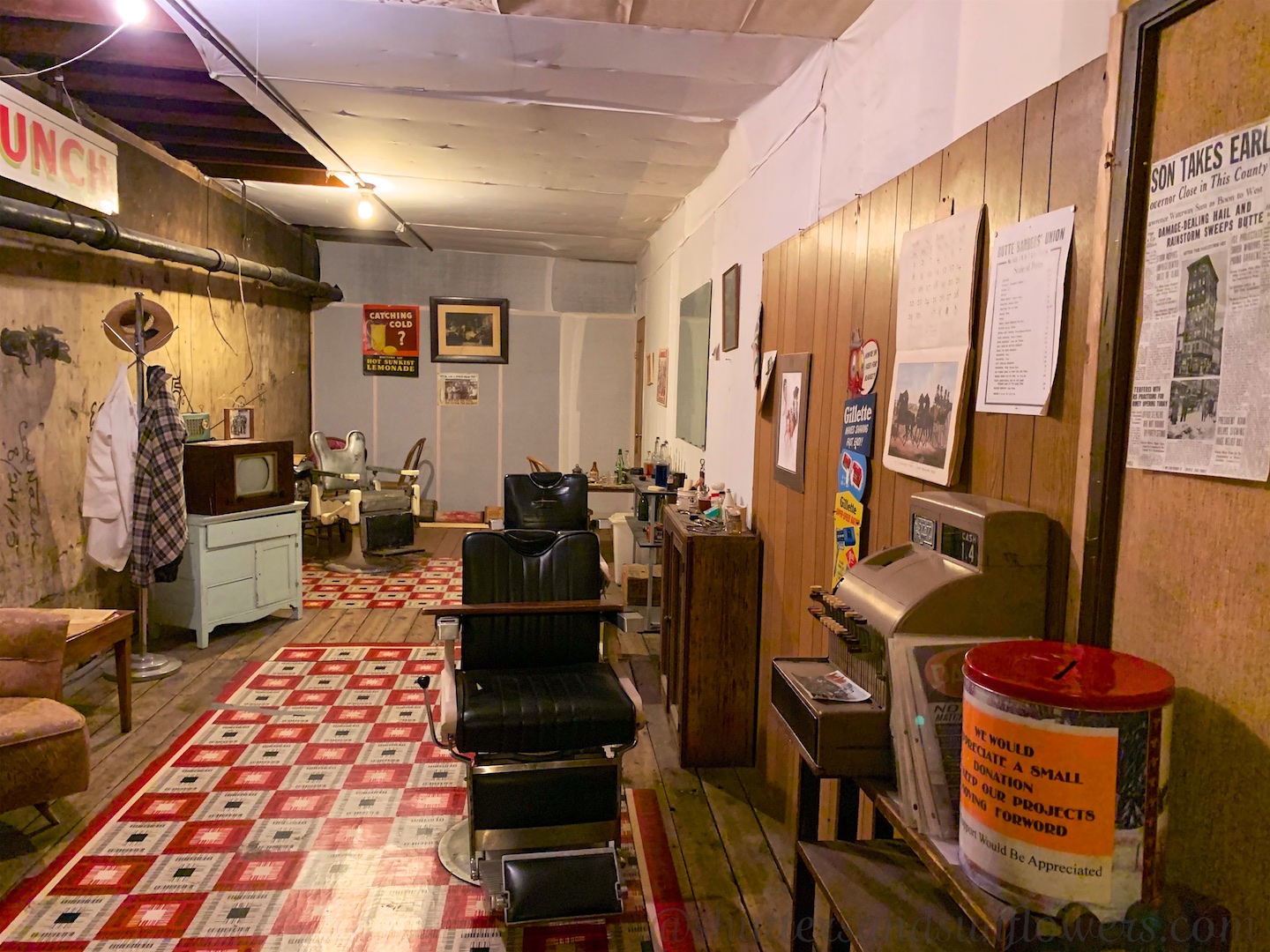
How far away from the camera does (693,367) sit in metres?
5.21

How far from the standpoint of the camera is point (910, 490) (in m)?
1.95

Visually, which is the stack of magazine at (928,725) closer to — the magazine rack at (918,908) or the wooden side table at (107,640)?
the magazine rack at (918,908)

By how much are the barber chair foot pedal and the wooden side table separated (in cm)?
324

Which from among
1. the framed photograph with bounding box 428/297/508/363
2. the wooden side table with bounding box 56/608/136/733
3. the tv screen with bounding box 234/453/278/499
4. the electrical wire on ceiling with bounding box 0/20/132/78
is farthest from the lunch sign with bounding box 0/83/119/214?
the framed photograph with bounding box 428/297/508/363

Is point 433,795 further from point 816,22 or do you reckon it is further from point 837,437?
point 816,22

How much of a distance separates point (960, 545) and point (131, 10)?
354cm

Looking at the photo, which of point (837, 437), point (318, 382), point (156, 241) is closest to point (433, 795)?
point (837, 437)

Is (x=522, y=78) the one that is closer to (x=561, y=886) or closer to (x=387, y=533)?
(x=561, y=886)

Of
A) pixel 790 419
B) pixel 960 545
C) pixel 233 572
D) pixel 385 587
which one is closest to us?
pixel 960 545

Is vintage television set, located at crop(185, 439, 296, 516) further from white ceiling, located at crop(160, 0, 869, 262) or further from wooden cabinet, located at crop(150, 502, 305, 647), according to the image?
white ceiling, located at crop(160, 0, 869, 262)

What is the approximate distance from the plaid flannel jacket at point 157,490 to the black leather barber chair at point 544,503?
5.66 ft

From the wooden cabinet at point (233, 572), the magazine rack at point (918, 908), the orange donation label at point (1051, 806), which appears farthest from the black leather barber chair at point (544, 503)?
the orange donation label at point (1051, 806)

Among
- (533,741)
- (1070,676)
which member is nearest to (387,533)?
(533,741)

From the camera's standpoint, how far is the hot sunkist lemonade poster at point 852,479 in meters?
2.20
